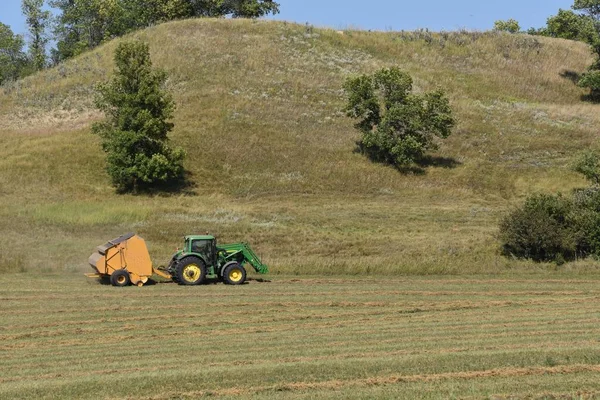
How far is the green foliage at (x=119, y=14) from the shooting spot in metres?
109

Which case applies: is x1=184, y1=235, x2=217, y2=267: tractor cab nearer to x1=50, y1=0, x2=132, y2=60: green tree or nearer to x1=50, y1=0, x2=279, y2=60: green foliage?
x1=50, y1=0, x2=279, y2=60: green foliage

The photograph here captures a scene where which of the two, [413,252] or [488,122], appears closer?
[413,252]

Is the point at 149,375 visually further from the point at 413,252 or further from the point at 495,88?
the point at 495,88

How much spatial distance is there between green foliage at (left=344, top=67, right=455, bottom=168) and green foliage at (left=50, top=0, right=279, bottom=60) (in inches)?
1879

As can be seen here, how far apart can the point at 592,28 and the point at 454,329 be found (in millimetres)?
79113

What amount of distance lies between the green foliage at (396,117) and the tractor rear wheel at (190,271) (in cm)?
3805

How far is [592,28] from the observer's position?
89000 mm

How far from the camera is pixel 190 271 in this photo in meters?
28.7

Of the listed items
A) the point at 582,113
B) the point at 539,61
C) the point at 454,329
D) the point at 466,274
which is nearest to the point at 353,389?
the point at 454,329

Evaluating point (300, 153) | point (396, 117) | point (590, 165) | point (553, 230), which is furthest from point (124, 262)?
point (396, 117)

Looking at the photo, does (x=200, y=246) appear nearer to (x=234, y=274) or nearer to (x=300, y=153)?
(x=234, y=274)

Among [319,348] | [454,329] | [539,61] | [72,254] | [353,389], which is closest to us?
[353,389]

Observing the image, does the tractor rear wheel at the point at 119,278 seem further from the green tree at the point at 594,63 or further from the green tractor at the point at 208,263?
the green tree at the point at 594,63

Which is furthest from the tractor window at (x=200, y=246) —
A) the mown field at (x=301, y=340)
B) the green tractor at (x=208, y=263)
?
the mown field at (x=301, y=340)
